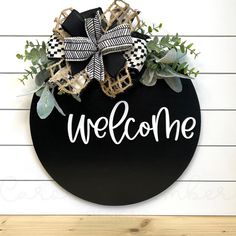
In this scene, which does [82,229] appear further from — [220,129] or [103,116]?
[220,129]

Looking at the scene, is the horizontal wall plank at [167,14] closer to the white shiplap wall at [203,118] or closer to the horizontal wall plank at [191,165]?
the white shiplap wall at [203,118]

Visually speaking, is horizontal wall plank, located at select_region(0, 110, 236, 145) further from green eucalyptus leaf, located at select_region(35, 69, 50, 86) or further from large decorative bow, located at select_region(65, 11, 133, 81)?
large decorative bow, located at select_region(65, 11, 133, 81)

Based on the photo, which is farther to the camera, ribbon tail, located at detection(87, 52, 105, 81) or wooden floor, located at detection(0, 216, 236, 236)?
wooden floor, located at detection(0, 216, 236, 236)

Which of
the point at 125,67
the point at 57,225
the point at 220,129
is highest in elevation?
the point at 125,67

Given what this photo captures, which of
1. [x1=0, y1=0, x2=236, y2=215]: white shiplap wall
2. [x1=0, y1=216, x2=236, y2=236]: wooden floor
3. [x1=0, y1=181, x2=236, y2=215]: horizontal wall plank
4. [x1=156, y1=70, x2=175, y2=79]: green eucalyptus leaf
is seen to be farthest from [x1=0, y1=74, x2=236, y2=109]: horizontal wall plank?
[x1=0, y1=216, x2=236, y2=236]: wooden floor

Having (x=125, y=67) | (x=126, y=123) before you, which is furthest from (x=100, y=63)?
(x=126, y=123)

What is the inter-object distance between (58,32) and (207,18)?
15.8 inches

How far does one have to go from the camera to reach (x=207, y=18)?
898 mm

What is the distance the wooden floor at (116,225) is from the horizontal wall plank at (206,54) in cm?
43

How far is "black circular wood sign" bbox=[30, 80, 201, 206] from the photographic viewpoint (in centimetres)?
90

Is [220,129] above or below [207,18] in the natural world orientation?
below

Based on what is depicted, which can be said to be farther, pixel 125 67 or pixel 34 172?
pixel 34 172

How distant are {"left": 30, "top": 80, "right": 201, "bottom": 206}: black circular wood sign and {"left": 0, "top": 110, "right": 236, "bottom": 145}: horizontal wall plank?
4 cm

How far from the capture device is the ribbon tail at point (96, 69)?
2.67 ft
